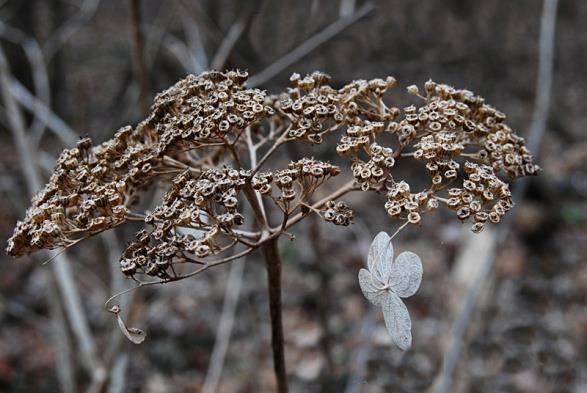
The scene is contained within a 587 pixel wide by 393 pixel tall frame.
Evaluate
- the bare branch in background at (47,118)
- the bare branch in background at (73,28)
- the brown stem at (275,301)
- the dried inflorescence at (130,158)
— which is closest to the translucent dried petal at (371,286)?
the brown stem at (275,301)

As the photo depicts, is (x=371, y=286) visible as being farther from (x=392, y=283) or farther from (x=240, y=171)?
(x=240, y=171)

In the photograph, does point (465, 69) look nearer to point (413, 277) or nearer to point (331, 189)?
point (331, 189)

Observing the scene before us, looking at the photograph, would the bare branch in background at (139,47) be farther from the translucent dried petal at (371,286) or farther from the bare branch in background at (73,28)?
the translucent dried petal at (371,286)

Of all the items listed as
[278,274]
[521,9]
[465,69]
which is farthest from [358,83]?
[521,9]

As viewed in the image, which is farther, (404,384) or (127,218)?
(404,384)

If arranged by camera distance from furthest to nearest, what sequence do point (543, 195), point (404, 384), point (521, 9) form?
1. point (521, 9)
2. point (543, 195)
3. point (404, 384)

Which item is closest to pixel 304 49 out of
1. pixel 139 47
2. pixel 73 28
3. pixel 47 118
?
pixel 139 47
